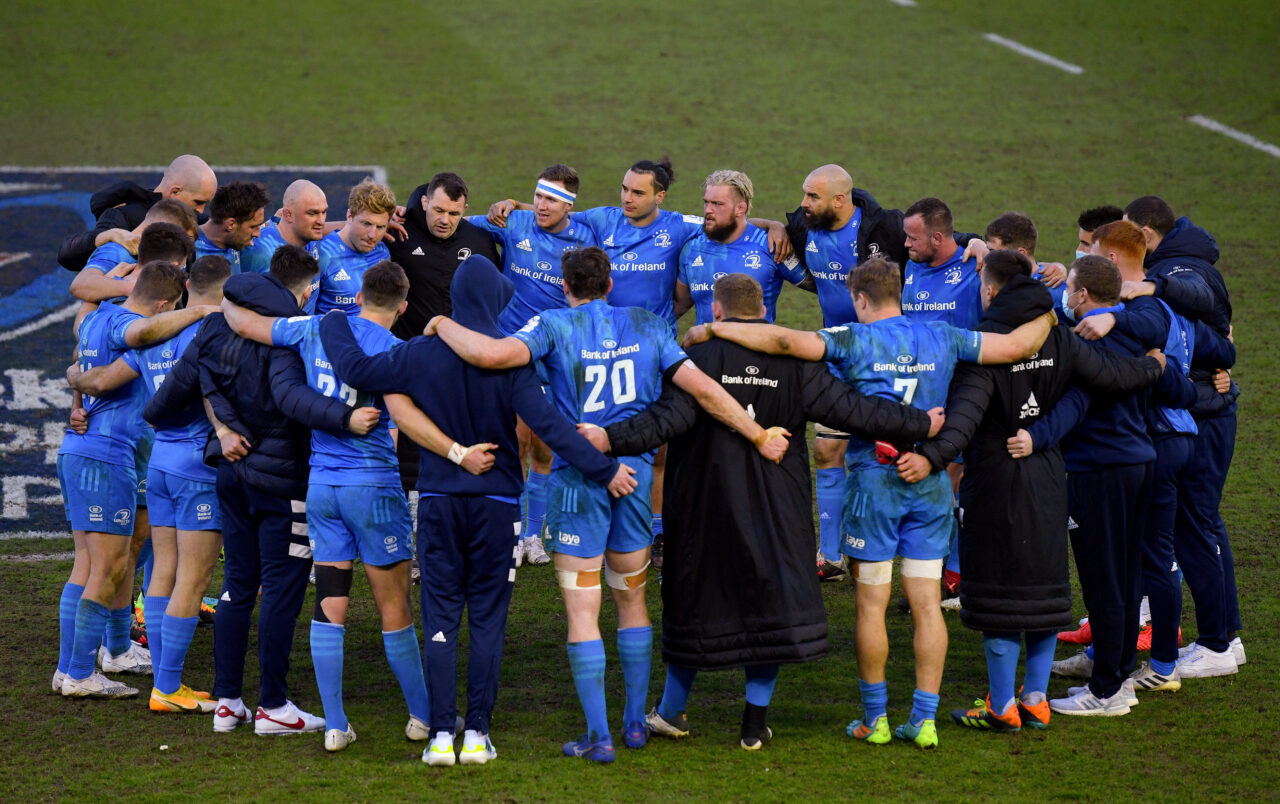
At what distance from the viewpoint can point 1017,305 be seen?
6230mm

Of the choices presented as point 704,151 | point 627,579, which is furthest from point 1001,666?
A: point 704,151

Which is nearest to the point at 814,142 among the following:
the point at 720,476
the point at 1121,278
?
the point at 1121,278

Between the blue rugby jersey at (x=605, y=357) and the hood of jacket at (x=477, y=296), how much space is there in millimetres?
172

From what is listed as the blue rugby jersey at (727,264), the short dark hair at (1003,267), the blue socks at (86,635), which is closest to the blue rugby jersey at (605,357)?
the short dark hair at (1003,267)

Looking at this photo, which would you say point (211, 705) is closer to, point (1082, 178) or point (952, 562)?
point (952, 562)

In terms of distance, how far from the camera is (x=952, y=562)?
8.24 meters

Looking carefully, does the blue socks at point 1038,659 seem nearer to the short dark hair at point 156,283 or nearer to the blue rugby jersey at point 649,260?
the blue rugby jersey at point 649,260

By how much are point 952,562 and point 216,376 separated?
4516 mm

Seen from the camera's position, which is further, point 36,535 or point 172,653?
point 36,535

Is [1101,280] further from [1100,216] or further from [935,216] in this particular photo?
[1100,216]

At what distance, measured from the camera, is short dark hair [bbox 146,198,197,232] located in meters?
7.46

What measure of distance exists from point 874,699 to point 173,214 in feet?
15.1

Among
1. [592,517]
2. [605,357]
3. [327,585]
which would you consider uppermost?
[605,357]

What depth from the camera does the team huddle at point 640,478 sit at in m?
5.91
